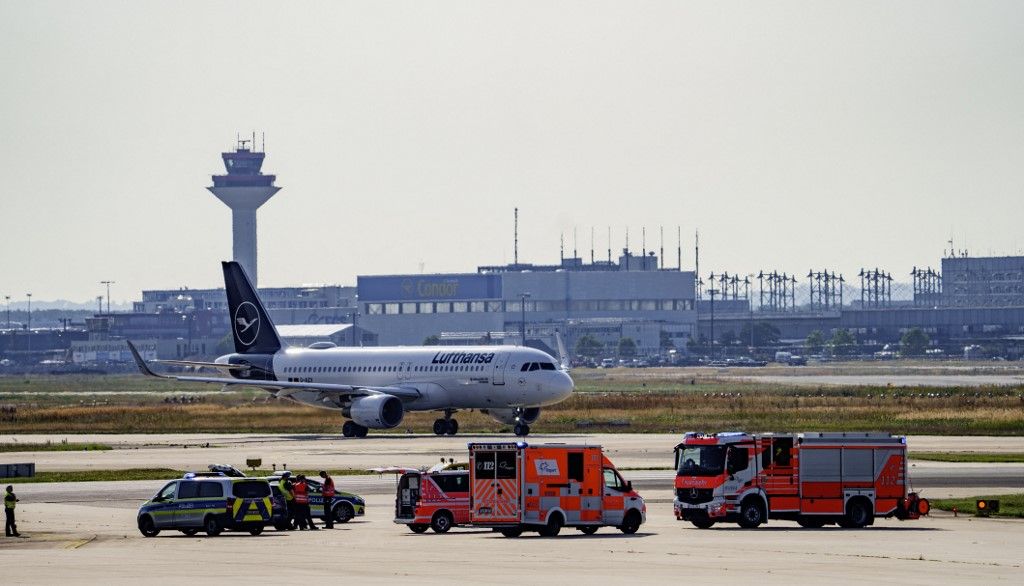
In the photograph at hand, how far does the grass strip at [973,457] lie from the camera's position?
206ft

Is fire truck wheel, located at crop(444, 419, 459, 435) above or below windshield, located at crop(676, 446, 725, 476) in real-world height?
below

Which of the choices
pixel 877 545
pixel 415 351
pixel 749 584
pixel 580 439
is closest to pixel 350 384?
pixel 415 351

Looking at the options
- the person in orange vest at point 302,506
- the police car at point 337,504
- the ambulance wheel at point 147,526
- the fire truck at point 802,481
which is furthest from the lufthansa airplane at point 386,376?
the ambulance wheel at point 147,526

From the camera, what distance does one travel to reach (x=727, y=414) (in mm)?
91000

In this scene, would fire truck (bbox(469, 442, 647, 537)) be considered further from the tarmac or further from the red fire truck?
the red fire truck

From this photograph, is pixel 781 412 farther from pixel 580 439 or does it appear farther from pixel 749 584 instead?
pixel 749 584

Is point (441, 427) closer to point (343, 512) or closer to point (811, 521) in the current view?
point (343, 512)

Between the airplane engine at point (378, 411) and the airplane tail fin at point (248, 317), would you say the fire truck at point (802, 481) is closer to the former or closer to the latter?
the airplane engine at point (378, 411)

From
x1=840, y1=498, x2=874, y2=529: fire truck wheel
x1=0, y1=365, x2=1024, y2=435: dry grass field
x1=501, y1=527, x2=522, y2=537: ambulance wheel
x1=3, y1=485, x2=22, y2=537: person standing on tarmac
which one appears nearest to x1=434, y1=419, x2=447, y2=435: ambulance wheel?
x1=0, y1=365, x2=1024, y2=435: dry grass field

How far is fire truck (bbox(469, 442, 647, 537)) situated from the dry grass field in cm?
3930

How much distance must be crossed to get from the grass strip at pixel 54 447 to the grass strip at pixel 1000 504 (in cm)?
4376

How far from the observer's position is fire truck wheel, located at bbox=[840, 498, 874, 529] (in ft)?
139

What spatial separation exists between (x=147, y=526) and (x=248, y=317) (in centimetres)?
5178

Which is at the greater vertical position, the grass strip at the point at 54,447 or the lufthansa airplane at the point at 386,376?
the lufthansa airplane at the point at 386,376
